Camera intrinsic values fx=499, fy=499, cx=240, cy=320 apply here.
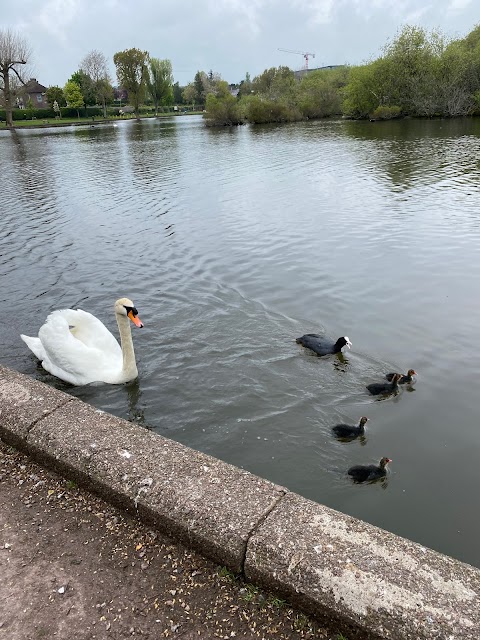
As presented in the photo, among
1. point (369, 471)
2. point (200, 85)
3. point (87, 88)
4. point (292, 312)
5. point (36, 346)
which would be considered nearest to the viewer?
point (369, 471)

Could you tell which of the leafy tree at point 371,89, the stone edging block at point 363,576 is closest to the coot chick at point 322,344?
the stone edging block at point 363,576

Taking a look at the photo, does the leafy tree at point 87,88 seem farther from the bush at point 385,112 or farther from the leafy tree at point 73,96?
the bush at point 385,112

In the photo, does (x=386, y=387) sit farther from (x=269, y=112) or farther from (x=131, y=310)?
(x=269, y=112)

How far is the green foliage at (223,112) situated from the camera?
67.7m

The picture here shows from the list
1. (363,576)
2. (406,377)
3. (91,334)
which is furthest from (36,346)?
(363,576)

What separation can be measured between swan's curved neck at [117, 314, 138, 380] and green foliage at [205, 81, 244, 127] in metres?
67.3

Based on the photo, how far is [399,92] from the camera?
5850 centimetres

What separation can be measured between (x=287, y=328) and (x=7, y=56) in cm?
8095

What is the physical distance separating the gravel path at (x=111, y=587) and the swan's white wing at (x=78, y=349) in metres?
3.20

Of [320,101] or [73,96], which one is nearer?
[320,101]

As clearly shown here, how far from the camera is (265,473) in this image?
504 centimetres

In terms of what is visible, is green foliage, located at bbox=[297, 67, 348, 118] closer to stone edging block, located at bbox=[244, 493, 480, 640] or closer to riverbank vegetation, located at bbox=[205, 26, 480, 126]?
riverbank vegetation, located at bbox=[205, 26, 480, 126]

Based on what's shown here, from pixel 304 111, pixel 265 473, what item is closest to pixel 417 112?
pixel 304 111

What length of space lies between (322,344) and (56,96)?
10792cm
